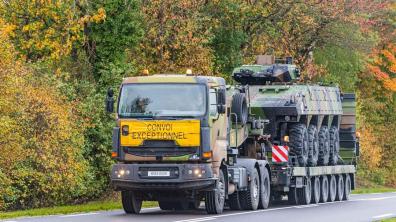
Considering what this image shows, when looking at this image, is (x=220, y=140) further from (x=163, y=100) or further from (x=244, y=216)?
(x=244, y=216)

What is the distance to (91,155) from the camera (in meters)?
33.2

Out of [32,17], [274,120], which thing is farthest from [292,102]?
[32,17]

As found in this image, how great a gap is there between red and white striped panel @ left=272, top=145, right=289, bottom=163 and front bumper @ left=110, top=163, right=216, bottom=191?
725cm

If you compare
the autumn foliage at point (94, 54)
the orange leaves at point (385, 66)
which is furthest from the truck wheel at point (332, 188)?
the orange leaves at point (385, 66)

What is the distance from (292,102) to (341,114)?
5873 mm

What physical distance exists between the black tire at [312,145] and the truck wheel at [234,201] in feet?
19.9

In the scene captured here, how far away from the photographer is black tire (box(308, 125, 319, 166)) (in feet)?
112

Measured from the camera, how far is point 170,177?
80.9 feet

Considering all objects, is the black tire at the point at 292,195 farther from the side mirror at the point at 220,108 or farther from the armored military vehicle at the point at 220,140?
the side mirror at the point at 220,108

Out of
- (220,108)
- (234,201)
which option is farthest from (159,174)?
(234,201)

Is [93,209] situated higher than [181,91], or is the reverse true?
[181,91]

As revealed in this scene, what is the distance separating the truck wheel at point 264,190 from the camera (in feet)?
96.5

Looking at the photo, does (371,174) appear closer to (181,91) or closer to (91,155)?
(91,155)

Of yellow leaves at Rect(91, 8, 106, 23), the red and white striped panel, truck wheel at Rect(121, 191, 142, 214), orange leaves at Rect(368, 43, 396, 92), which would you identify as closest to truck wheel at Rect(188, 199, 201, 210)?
truck wheel at Rect(121, 191, 142, 214)
